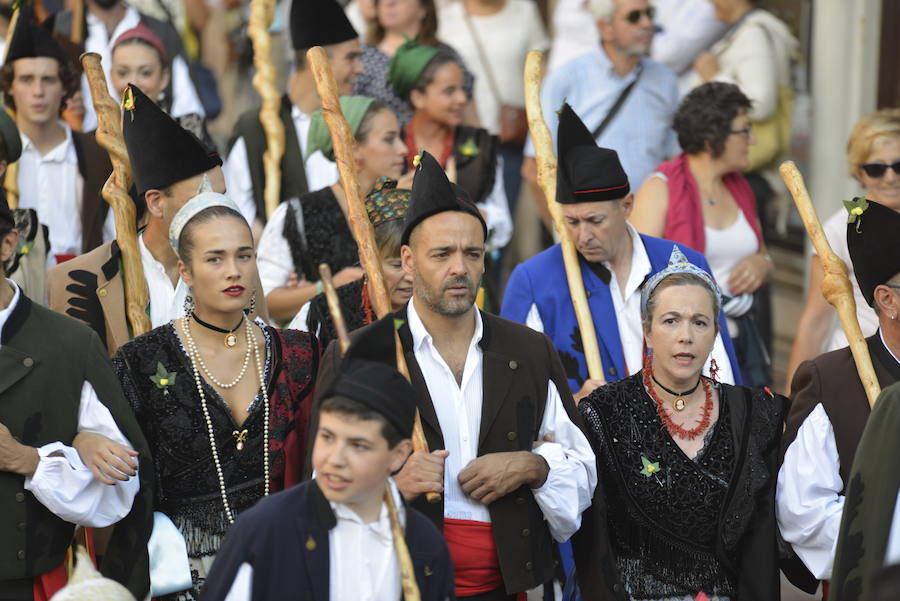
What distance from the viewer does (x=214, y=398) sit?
16.2ft

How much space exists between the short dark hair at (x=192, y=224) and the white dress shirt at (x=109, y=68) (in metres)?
3.61

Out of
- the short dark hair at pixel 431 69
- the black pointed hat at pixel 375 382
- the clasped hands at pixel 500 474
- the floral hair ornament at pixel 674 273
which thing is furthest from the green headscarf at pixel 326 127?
the black pointed hat at pixel 375 382

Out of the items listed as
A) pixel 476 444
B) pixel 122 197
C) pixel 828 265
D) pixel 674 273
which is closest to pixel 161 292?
pixel 122 197

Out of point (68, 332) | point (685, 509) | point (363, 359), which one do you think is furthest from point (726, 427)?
point (68, 332)

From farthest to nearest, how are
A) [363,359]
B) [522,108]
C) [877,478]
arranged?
[522,108], [877,478], [363,359]

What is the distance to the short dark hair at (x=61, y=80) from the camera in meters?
7.49

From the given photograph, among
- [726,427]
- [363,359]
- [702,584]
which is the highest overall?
[363,359]

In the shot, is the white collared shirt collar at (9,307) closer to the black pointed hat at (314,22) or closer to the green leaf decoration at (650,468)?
the green leaf decoration at (650,468)

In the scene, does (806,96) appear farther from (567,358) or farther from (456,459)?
(456,459)

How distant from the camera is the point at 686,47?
9.44 m

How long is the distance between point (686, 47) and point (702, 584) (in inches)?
203

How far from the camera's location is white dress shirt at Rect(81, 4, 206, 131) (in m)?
8.84

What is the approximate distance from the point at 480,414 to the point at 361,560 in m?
0.95

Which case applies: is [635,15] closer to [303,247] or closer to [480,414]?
[303,247]
